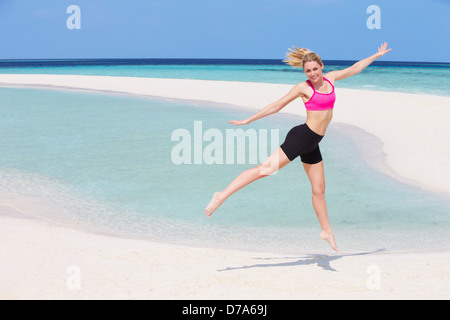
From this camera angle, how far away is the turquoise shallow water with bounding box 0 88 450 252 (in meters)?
6.40

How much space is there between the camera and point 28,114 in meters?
19.3

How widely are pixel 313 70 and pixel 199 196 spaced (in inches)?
163

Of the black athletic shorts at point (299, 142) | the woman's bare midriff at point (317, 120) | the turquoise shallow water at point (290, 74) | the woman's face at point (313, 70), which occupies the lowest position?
the black athletic shorts at point (299, 142)

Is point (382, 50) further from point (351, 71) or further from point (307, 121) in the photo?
point (307, 121)

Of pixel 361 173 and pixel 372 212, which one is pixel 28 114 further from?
pixel 372 212

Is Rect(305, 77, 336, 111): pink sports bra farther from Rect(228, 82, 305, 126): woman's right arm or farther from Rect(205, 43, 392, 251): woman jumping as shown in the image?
Rect(228, 82, 305, 126): woman's right arm

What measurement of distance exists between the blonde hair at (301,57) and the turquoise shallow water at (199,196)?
220cm

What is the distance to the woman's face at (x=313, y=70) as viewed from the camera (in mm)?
4520

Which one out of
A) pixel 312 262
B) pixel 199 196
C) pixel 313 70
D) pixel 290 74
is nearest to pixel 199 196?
pixel 199 196

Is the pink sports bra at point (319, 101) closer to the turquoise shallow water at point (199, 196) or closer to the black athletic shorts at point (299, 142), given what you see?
the black athletic shorts at point (299, 142)

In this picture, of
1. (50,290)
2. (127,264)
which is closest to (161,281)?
(127,264)

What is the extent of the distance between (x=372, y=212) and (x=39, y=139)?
31.0 feet

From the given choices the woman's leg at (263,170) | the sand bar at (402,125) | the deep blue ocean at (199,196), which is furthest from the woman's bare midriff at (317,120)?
the sand bar at (402,125)

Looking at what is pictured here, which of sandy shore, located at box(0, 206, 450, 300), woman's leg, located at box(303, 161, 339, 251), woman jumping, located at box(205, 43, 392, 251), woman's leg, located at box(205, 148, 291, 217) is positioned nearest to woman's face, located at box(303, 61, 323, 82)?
woman jumping, located at box(205, 43, 392, 251)
